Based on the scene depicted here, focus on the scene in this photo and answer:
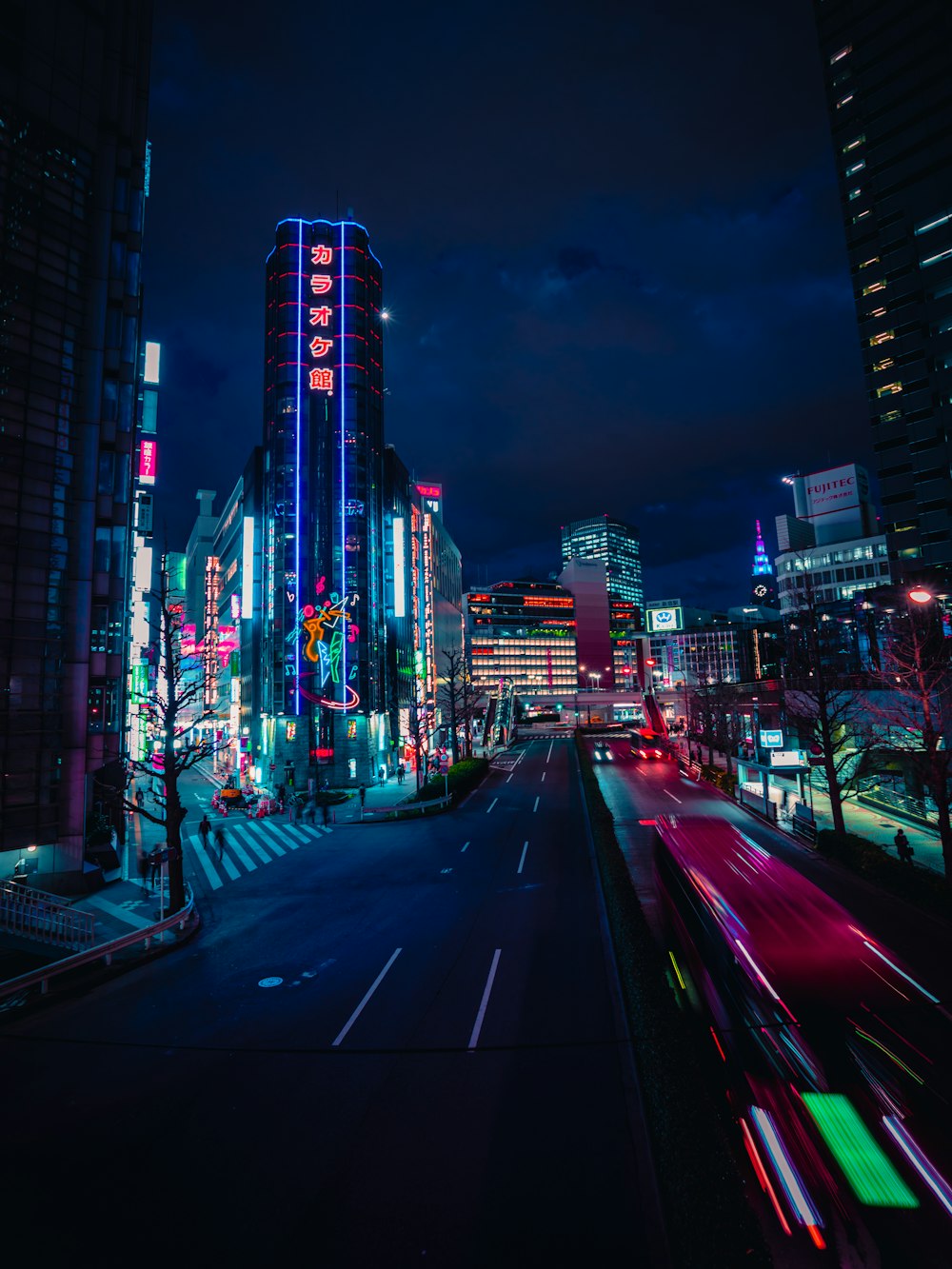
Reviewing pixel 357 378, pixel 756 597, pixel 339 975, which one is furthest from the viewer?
pixel 756 597

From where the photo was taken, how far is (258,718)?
5625cm

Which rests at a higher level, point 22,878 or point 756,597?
point 756,597

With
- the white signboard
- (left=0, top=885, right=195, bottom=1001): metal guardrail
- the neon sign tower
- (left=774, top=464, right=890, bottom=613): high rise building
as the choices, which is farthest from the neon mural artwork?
(left=774, top=464, right=890, bottom=613): high rise building

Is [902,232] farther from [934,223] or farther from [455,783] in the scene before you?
[455,783]

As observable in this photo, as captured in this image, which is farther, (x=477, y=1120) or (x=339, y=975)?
(x=339, y=975)

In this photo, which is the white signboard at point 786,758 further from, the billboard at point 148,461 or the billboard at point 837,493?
the billboard at point 837,493

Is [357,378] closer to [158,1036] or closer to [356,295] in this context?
[356,295]

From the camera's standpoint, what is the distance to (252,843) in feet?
95.8

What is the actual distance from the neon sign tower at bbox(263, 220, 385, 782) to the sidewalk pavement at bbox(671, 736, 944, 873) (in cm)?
3473

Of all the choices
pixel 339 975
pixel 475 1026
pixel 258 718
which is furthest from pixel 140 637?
pixel 475 1026

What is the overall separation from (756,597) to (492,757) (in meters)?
89.8

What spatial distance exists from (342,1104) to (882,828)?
27651mm

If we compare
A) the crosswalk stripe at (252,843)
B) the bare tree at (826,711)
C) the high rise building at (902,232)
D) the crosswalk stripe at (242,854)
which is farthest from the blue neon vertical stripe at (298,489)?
the high rise building at (902,232)

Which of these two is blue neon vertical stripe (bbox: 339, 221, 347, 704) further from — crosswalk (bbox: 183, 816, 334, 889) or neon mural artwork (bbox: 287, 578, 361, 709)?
crosswalk (bbox: 183, 816, 334, 889)
